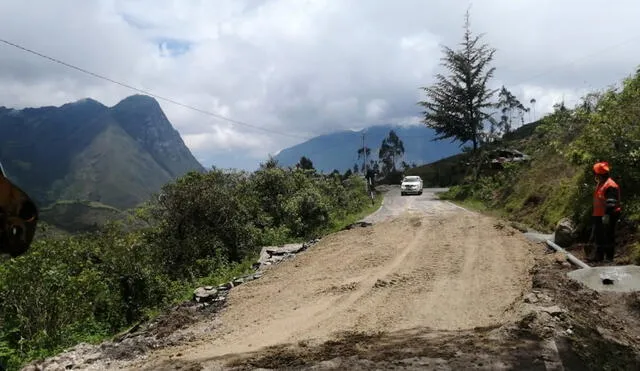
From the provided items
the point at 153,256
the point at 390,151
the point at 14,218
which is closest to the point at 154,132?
the point at 390,151

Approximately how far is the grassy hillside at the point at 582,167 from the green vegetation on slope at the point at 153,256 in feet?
24.8

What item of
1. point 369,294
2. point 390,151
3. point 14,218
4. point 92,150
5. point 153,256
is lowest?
point 153,256

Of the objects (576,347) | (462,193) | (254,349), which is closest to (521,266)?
(576,347)

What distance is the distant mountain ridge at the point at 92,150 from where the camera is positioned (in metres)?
121

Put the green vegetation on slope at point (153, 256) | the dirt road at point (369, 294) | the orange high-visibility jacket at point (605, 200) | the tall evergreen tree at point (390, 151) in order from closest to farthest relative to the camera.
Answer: the dirt road at point (369, 294)
the orange high-visibility jacket at point (605, 200)
the green vegetation on slope at point (153, 256)
the tall evergreen tree at point (390, 151)

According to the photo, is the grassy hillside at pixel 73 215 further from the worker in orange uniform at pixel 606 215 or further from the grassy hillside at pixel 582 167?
the worker in orange uniform at pixel 606 215

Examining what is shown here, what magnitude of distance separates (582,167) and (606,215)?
17.8ft

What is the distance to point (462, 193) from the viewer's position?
106 ft

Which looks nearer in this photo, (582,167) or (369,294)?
(369,294)

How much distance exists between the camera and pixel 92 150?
482 ft

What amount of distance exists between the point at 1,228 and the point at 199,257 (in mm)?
15136

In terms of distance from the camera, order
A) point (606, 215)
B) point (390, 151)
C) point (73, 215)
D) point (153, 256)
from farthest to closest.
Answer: point (390, 151), point (73, 215), point (153, 256), point (606, 215)

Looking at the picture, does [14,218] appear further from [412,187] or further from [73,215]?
[73,215]

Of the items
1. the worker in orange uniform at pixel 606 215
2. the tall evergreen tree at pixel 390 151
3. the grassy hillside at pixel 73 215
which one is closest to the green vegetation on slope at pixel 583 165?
the worker in orange uniform at pixel 606 215
